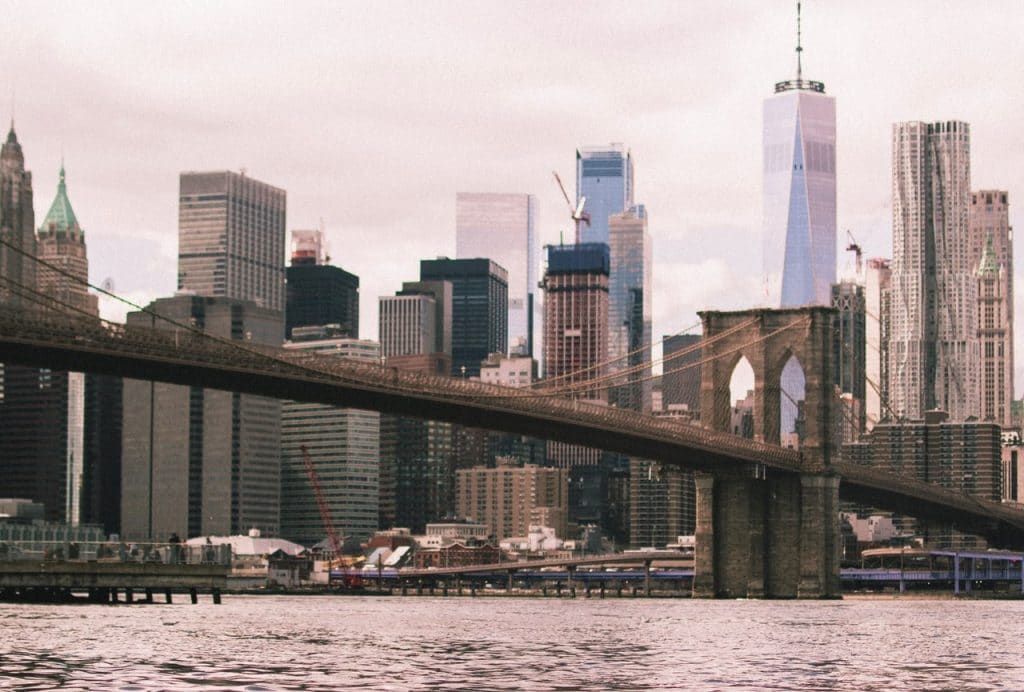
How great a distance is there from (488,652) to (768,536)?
213ft

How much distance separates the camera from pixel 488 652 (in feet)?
177

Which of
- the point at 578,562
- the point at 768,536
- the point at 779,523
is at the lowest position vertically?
the point at 578,562

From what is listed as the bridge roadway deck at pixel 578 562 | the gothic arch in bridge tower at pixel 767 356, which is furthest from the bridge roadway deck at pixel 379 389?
the bridge roadway deck at pixel 578 562

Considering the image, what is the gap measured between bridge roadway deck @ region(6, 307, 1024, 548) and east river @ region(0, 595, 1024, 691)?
9.47m

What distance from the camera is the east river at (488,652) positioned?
42938 millimetres

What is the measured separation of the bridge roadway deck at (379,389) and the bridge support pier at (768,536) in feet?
4.32

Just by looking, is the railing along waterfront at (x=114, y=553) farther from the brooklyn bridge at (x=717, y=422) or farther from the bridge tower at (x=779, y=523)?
the bridge tower at (x=779, y=523)

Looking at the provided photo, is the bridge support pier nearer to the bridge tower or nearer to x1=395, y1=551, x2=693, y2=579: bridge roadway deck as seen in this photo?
the bridge tower

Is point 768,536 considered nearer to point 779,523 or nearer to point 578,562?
point 779,523

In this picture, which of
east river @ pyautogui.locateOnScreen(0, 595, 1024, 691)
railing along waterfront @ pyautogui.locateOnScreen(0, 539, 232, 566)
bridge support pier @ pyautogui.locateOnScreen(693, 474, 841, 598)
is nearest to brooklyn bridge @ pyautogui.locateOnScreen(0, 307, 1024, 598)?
bridge support pier @ pyautogui.locateOnScreen(693, 474, 841, 598)

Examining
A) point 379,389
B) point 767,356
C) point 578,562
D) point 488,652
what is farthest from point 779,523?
point 578,562

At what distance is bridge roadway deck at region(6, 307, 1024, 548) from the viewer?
3172 inches

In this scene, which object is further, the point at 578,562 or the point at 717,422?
the point at 578,562

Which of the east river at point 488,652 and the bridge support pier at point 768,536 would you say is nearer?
the east river at point 488,652
